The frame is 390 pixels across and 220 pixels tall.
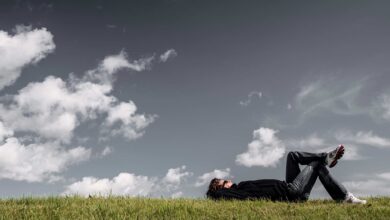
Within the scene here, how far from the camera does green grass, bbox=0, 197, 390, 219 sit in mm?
10055

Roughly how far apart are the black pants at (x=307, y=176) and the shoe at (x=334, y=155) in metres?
0.16

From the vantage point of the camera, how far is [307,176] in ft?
43.2

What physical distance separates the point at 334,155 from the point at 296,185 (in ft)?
3.85

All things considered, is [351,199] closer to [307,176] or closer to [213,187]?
[307,176]

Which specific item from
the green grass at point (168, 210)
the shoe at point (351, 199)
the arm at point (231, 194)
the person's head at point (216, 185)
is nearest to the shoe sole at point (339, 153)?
the shoe at point (351, 199)

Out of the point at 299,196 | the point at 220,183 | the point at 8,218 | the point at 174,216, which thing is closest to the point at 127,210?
the point at 174,216

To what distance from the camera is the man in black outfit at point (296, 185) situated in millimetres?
13070

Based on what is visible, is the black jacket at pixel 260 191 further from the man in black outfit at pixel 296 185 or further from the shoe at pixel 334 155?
the shoe at pixel 334 155

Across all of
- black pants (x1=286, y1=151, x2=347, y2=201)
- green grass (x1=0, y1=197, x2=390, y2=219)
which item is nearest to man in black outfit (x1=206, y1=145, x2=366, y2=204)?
black pants (x1=286, y1=151, x2=347, y2=201)

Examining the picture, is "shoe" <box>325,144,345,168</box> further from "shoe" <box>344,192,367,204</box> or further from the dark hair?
the dark hair

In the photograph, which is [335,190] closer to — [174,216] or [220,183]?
[220,183]

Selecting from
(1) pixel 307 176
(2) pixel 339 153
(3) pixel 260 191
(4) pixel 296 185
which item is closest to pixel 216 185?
(3) pixel 260 191

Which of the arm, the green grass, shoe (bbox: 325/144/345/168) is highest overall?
shoe (bbox: 325/144/345/168)

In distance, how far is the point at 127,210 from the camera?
10.5 metres
